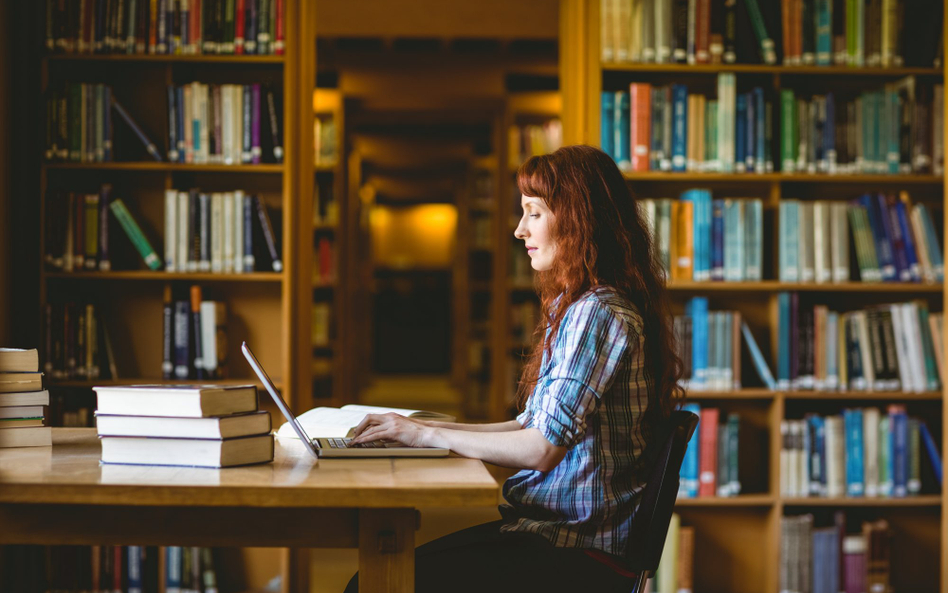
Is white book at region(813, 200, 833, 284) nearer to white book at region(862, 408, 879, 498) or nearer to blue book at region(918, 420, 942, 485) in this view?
white book at region(862, 408, 879, 498)

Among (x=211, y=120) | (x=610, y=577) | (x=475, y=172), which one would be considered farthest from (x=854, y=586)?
(x=475, y=172)

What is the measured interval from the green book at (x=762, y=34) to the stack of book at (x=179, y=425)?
2415mm

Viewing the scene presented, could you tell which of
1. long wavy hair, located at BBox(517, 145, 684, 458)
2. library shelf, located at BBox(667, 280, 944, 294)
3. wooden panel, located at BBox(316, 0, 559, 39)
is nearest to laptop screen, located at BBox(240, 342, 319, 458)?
long wavy hair, located at BBox(517, 145, 684, 458)

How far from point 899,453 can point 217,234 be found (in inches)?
99.8

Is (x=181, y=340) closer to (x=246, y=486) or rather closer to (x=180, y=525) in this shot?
(x=180, y=525)

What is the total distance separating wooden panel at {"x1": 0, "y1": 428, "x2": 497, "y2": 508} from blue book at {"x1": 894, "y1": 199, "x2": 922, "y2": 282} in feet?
7.67

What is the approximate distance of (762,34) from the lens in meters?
3.01

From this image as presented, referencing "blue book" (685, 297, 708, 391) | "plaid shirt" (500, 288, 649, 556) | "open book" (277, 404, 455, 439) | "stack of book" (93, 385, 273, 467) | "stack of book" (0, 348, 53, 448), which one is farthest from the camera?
"blue book" (685, 297, 708, 391)

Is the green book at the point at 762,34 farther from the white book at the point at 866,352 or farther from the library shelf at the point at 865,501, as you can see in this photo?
the library shelf at the point at 865,501

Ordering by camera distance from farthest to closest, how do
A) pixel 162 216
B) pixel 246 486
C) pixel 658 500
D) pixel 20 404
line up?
pixel 162 216 < pixel 20 404 < pixel 658 500 < pixel 246 486

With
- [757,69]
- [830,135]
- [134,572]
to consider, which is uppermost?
[757,69]

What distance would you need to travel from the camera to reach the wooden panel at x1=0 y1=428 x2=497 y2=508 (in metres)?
1.14

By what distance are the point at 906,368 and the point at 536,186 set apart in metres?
2.08

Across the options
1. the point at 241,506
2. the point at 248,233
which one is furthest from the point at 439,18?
the point at 241,506
